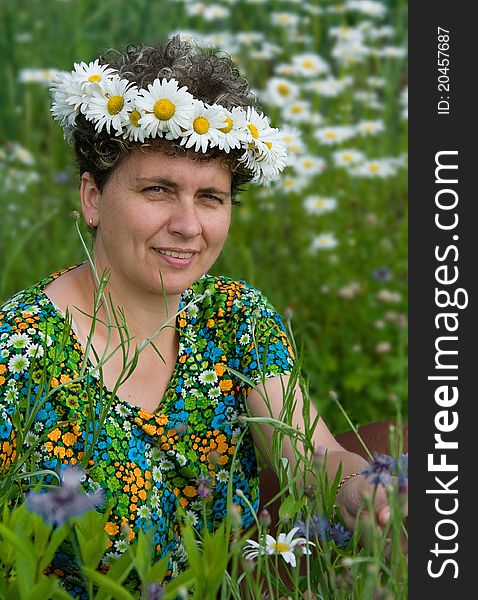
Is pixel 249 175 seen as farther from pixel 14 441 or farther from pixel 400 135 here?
pixel 400 135

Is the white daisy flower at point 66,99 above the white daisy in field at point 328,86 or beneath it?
beneath

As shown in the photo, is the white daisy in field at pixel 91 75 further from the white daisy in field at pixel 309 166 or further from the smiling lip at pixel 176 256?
the white daisy in field at pixel 309 166

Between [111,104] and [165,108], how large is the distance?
103 millimetres

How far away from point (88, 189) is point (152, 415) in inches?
15.9

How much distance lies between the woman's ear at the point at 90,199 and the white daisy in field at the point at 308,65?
8.43ft

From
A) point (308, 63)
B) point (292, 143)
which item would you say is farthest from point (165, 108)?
point (308, 63)

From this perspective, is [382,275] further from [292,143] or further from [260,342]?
[260,342]

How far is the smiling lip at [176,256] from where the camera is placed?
5.74ft

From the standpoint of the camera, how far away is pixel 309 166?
3914mm

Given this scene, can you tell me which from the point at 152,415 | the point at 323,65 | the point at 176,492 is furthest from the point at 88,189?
the point at 323,65

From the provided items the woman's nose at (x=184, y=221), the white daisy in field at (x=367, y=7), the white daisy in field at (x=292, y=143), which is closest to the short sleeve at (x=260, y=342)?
the woman's nose at (x=184, y=221)

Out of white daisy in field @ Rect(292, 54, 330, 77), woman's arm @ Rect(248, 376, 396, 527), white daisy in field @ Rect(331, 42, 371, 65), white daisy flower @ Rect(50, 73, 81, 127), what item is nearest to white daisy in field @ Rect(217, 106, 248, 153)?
white daisy flower @ Rect(50, 73, 81, 127)

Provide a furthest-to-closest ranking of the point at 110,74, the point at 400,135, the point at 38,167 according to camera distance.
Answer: the point at 400,135, the point at 38,167, the point at 110,74

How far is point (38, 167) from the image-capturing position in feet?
13.8
